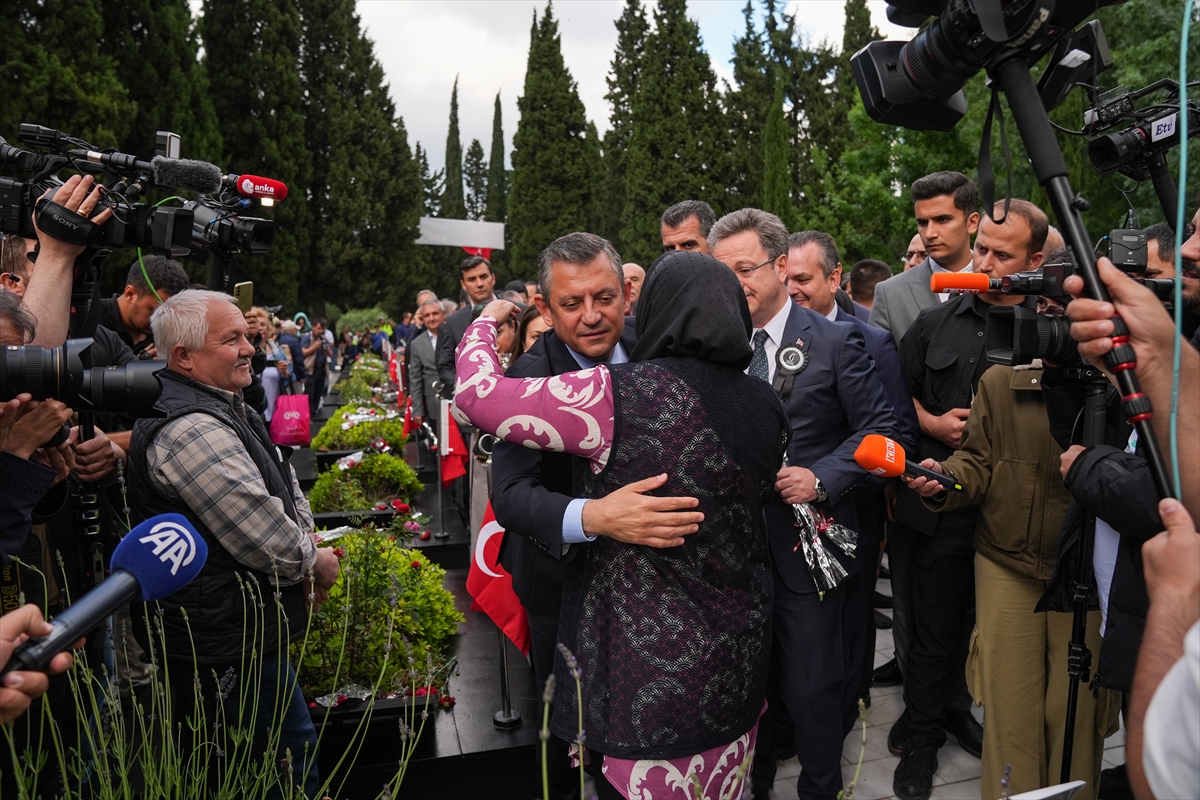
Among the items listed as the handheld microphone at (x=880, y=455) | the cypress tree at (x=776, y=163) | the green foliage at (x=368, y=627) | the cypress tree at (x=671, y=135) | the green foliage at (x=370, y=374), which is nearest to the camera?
the handheld microphone at (x=880, y=455)

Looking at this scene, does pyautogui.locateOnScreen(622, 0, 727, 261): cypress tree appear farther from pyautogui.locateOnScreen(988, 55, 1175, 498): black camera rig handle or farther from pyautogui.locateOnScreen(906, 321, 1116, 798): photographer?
pyautogui.locateOnScreen(988, 55, 1175, 498): black camera rig handle

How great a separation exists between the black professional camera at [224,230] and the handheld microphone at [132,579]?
2.06 m

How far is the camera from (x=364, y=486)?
316 inches

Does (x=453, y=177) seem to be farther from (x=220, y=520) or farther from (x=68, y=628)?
(x=68, y=628)

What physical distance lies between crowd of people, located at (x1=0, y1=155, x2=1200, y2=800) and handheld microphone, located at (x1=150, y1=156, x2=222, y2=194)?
36 centimetres

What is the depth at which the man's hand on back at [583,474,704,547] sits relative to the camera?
2062mm

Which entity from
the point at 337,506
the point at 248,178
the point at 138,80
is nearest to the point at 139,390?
the point at 248,178

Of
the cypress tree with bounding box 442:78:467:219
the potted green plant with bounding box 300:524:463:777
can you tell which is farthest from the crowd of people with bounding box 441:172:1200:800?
the cypress tree with bounding box 442:78:467:219

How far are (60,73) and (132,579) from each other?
1815 centimetres

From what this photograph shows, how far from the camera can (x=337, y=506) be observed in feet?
25.0

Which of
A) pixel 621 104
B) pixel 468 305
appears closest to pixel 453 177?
pixel 621 104

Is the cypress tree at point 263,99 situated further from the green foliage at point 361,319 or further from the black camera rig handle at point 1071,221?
the black camera rig handle at point 1071,221

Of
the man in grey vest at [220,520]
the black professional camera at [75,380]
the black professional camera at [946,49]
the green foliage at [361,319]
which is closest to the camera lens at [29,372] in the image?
the black professional camera at [75,380]

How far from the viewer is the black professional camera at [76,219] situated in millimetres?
2773
